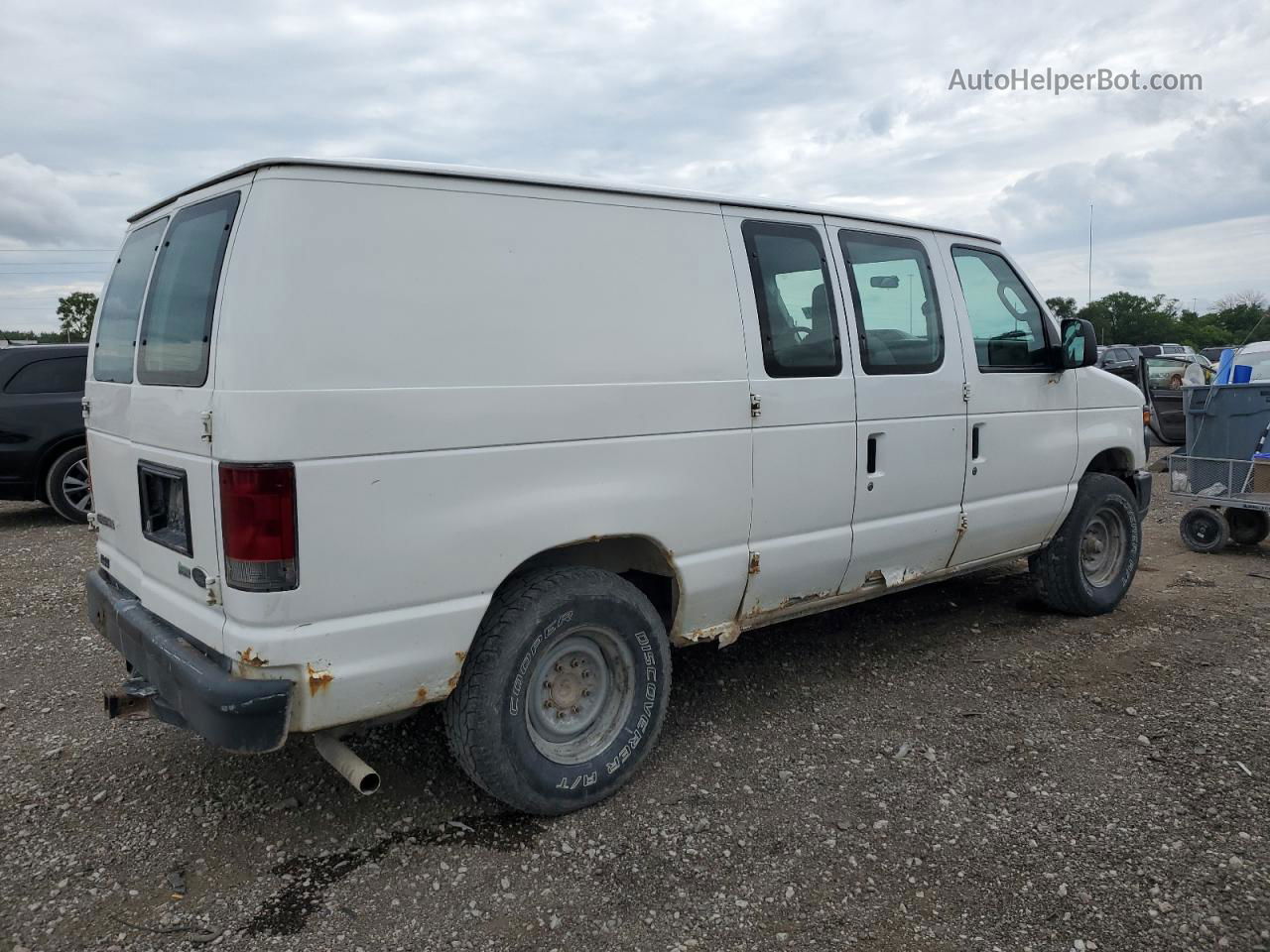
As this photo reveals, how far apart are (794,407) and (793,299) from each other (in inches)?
18.7

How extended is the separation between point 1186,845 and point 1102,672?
1717mm

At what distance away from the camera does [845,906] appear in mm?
2922

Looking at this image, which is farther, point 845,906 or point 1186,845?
point 1186,845

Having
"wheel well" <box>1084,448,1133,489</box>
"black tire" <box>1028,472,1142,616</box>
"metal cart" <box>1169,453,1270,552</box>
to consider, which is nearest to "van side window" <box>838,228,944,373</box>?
"black tire" <box>1028,472,1142,616</box>

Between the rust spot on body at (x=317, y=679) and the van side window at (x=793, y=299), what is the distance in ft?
6.61

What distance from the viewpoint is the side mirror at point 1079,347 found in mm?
5074

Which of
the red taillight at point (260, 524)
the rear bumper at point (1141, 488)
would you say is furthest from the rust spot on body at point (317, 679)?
the rear bumper at point (1141, 488)

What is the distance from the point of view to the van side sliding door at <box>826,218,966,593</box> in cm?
422

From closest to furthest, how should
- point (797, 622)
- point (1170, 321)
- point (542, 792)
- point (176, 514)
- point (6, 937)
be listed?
point (6, 937), point (176, 514), point (542, 792), point (797, 622), point (1170, 321)

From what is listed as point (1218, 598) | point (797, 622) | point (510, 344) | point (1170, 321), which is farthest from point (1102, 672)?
point (1170, 321)

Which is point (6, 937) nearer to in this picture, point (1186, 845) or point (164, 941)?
point (164, 941)

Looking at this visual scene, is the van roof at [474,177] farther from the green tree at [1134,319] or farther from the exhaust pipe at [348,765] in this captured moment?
the green tree at [1134,319]

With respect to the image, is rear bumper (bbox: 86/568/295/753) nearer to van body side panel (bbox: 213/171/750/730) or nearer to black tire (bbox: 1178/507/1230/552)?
van body side panel (bbox: 213/171/750/730)

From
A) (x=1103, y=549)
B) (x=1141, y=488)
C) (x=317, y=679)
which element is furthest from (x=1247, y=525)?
(x=317, y=679)
